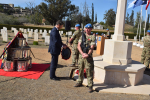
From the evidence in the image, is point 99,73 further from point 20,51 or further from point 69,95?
point 20,51

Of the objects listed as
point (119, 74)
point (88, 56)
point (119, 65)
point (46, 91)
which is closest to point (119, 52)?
point (119, 65)

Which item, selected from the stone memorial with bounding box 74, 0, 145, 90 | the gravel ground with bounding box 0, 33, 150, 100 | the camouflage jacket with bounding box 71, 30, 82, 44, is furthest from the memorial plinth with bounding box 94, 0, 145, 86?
the camouflage jacket with bounding box 71, 30, 82, 44

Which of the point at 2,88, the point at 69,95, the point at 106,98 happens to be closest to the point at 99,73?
the point at 106,98

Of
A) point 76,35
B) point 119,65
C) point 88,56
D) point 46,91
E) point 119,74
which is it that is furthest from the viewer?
point 76,35

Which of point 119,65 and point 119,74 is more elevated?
point 119,65

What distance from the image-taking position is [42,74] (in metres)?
4.67

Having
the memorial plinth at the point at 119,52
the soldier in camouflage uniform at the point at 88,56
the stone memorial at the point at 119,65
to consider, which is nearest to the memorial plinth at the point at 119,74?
the stone memorial at the point at 119,65

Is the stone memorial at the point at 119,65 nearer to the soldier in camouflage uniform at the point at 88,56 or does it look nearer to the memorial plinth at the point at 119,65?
the memorial plinth at the point at 119,65

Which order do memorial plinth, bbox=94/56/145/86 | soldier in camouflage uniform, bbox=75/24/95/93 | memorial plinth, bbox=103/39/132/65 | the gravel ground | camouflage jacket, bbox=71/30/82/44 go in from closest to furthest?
the gravel ground, soldier in camouflage uniform, bbox=75/24/95/93, memorial plinth, bbox=94/56/145/86, memorial plinth, bbox=103/39/132/65, camouflage jacket, bbox=71/30/82/44

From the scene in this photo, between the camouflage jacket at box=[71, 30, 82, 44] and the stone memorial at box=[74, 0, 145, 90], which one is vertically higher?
the camouflage jacket at box=[71, 30, 82, 44]

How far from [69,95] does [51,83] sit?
2.95 feet

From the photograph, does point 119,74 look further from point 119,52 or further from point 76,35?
point 76,35

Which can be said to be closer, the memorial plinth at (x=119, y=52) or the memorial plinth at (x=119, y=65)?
the memorial plinth at (x=119, y=65)

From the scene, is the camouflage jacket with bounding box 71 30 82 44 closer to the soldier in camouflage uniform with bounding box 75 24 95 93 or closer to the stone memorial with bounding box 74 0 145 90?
the stone memorial with bounding box 74 0 145 90
